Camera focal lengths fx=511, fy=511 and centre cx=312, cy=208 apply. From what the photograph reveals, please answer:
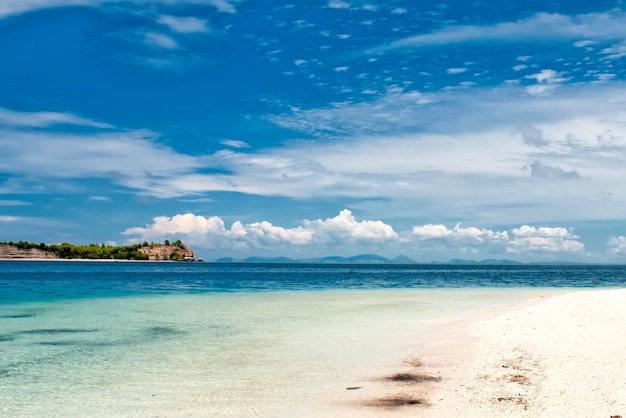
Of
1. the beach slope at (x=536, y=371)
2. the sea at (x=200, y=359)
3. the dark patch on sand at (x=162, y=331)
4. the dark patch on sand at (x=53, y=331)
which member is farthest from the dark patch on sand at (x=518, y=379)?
the dark patch on sand at (x=53, y=331)

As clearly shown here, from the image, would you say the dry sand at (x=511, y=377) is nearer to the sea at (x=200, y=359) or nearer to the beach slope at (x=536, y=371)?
the beach slope at (x=536, y=371)

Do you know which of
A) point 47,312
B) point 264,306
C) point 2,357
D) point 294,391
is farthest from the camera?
point 264,306

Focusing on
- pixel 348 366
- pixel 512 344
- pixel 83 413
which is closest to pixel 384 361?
pixel 348 366

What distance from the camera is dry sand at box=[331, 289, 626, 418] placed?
32.3ft

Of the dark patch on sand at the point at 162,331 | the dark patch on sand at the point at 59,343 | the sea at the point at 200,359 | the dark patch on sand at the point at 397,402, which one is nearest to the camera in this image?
the dark patch on sand at the point at 397,402

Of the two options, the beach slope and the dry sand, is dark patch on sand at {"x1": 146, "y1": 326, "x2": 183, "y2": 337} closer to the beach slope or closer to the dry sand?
the dry sand

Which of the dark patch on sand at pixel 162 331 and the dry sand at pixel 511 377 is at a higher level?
the dry sand at pixel 511 377

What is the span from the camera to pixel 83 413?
1056cm

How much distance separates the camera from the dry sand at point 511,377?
984 centimetres

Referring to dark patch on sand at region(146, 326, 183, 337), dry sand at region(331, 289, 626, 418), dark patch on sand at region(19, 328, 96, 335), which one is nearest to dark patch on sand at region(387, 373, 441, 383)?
dry sand at region(331, 289, 626, 418)

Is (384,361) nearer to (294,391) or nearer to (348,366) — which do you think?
(348,366)

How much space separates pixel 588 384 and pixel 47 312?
28182 millimetres

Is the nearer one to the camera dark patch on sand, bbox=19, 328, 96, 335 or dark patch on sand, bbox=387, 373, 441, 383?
dark patch on sand, bbox=387, 373, 441, 383

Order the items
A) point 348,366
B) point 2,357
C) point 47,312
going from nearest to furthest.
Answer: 1. point 348,366
2. point 2,357
3. point 47,312
